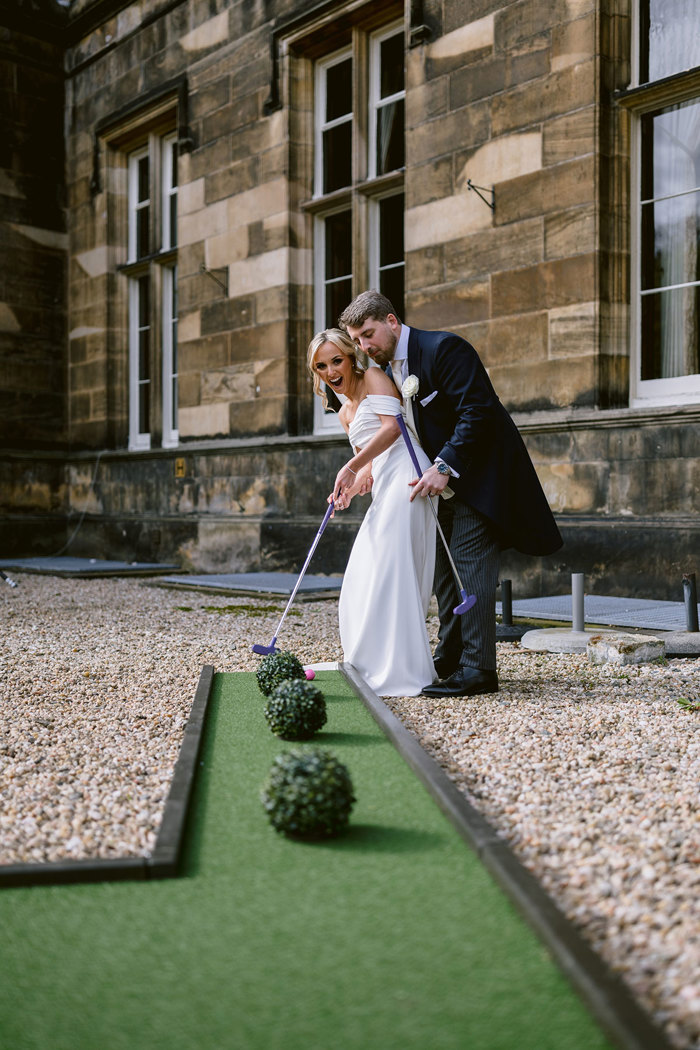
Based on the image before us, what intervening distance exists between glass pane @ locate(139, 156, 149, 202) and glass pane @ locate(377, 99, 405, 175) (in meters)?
A: 4.56

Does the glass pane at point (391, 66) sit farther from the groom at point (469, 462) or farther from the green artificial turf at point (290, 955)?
the green artificial turf at point (290, 955)

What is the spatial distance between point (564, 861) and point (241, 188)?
944 cm

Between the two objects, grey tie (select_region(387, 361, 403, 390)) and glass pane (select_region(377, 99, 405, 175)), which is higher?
glass pane (select_region(377, 99, 405, 175))

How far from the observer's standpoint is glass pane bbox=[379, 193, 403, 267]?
9531mm

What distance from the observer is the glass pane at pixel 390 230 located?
31.3 ft

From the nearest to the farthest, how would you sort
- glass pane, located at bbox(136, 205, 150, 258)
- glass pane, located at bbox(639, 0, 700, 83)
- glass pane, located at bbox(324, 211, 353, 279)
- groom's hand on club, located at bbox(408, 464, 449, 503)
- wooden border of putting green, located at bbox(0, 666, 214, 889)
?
wooden border of putting green, located at bbox(0, 666, 214, 889), groom's hand on club, located at bbox(408, 464, 449, 503), glass pane, located at bbox(639, 0, 700, 83), glass pane, located at bbox(324, 211, 353, 279), glass pane, located at bbox(136, 205, 150, 258)

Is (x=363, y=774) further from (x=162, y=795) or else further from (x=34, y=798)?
(x=34, y=798)

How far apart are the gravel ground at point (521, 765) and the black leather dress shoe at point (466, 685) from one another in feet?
0.25

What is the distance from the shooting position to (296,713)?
11.6ft

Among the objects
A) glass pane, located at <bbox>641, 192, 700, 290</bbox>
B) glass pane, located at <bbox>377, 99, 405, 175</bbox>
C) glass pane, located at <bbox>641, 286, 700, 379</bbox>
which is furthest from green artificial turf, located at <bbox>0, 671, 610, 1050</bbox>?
glass pane, located at <bbox>377, 99, 405, 175</bbox>

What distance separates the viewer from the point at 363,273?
9656 millimetres

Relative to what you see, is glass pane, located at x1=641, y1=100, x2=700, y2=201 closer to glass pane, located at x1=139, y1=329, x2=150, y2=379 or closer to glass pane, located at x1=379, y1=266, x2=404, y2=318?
glass pane, located at x1=379, y1=266, x2=404, y2=318

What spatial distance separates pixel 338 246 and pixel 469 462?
6.51 metres

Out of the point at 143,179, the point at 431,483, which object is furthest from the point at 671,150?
the point at 143,179
